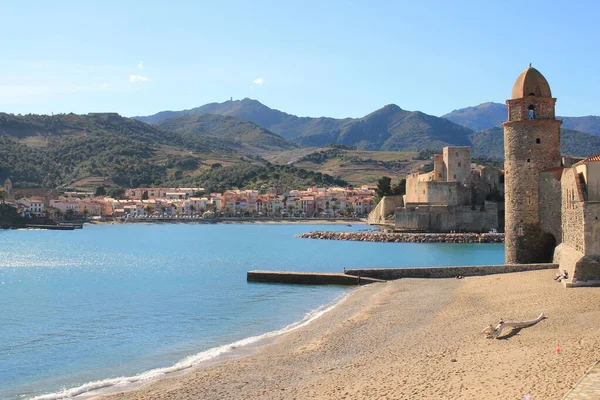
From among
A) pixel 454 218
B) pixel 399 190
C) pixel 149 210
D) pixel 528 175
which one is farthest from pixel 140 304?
pixel 149 210

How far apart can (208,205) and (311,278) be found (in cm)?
7570

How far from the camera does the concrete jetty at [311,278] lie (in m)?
22.9

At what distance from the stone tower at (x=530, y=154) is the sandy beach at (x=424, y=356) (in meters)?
4.13

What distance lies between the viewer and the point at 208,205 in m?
98.2

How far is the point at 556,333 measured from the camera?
1136 centimetres

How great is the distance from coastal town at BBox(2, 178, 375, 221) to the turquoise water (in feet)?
166

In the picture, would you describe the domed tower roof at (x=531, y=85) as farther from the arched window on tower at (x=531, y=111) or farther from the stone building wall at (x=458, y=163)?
the stone building wall at (x=458, y=163)

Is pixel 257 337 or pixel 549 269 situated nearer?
pixel 257 337

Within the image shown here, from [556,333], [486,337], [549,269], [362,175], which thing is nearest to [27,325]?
[486,337]

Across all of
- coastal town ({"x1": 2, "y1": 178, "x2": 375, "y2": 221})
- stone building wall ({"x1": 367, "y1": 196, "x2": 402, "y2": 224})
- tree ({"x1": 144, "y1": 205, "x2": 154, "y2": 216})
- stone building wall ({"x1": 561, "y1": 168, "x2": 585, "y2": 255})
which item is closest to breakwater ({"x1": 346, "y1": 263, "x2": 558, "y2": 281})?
stone building wall ({"x1": 561, "y1": 168, "x2": 585, "y2": 255})

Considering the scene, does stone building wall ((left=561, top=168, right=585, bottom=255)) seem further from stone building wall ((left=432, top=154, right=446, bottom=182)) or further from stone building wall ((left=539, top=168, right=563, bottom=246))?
stone building wall ((left=432, top=154, right=446, bottom=182))

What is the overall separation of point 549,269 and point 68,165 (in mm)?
121883

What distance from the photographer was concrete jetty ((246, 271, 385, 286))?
22.9 meters

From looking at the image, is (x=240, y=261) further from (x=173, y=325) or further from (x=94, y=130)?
(x=94, y=130)
